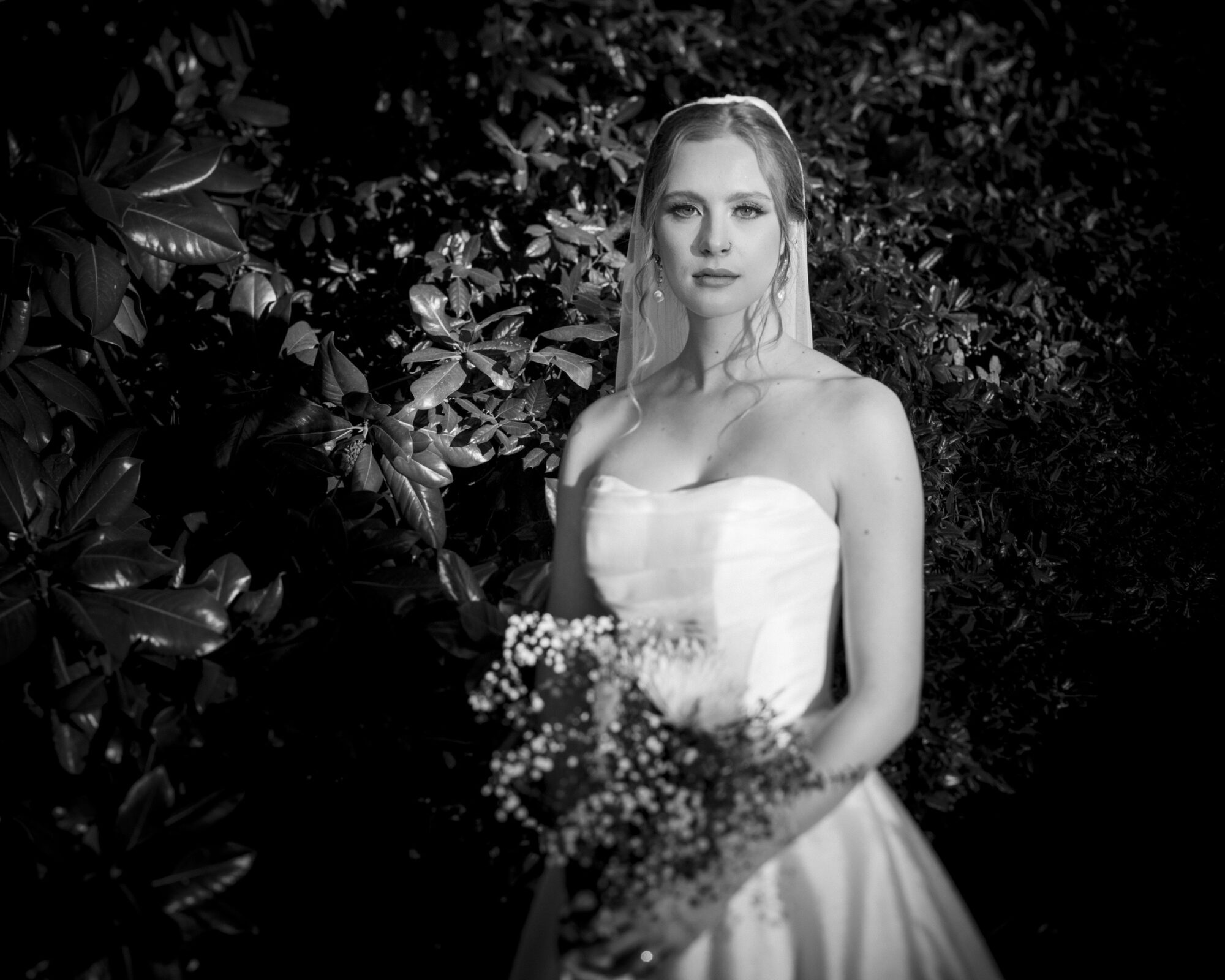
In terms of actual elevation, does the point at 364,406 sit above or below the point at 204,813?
above

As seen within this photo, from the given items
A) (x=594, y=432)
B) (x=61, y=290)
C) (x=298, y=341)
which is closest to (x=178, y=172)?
(x=61, y=290)

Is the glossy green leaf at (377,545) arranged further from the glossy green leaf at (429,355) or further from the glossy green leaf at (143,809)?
the glossy green leaf at (143,809)

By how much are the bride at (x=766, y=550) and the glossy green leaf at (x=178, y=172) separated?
1400 mm

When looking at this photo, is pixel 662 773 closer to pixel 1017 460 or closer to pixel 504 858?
pixel 504 858

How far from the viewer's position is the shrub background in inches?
94.4

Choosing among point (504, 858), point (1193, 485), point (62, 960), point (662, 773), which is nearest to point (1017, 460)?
point (1193, 485)

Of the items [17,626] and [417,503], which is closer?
[17,626]

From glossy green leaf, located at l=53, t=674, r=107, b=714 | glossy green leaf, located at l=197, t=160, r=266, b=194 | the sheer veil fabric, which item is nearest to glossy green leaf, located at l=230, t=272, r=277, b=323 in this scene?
glossy green leaf, located at l=197, t=160, r=266, b=194

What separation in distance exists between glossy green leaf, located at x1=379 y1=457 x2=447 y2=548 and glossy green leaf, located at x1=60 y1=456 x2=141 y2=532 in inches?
25.0

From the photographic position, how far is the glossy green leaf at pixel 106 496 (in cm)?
255

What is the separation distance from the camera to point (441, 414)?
3.04 m

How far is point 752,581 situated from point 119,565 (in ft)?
4.68

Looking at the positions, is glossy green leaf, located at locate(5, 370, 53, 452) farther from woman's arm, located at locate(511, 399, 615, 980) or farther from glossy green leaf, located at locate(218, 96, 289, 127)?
woman's arm, located at locate(511, 399, 615, 980)

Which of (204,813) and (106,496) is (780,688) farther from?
(106,496)
